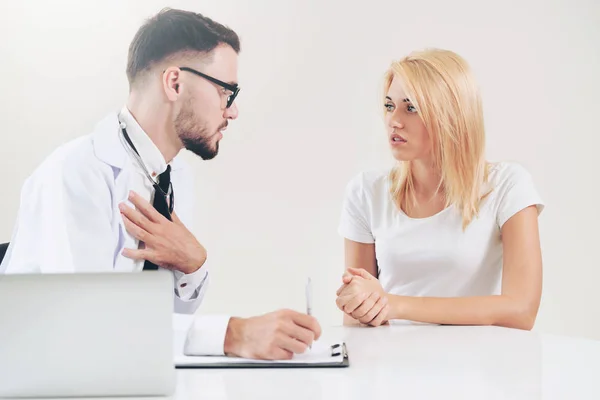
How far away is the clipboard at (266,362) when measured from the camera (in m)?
1.36

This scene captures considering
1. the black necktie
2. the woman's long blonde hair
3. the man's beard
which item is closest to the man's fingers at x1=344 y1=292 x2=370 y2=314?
the woman's long blonde hair

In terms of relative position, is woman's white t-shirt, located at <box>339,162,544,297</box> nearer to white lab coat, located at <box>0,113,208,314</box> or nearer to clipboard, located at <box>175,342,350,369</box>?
white lab coat, located at <box>0,113,208,314</box>

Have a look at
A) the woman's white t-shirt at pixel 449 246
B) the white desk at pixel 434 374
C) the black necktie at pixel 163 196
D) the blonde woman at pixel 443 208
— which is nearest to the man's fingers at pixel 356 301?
the white desk at pixel 434 374

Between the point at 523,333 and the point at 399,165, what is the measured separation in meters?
0.82

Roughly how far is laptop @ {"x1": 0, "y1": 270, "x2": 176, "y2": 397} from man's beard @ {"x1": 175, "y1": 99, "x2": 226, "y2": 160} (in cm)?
100

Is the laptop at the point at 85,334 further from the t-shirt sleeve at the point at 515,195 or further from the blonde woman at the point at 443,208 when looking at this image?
the t-shirt sleeve at the point at 515,195

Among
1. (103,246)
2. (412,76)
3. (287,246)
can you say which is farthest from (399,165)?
(103,246)

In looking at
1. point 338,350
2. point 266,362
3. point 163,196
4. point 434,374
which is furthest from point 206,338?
point 163,196

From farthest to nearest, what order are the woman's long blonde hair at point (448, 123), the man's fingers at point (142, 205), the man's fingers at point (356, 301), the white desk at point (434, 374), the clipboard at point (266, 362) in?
the woman's long blonde hair at point (448, 123), the man's fingers at point (142, 205), the man's fingers at point (356, 301), the clipboard at point (266, 362), the white desk at point (434, 374)

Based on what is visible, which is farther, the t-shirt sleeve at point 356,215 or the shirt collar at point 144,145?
the t-shirt sleeve at point 356,215

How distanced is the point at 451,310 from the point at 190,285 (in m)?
0.77

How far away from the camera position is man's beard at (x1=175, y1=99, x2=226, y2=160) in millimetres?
2195

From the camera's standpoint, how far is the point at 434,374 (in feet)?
4.25

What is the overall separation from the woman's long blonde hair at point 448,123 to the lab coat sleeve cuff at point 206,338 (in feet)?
3.17
